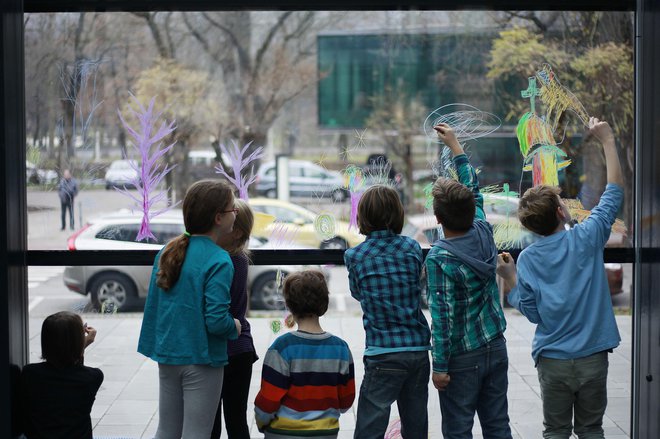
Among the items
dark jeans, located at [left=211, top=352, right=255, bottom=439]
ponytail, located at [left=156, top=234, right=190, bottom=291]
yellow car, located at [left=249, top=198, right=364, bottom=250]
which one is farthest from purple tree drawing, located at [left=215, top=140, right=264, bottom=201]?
ponytail, located at [left=156, top=234, right=190, bottom=291]

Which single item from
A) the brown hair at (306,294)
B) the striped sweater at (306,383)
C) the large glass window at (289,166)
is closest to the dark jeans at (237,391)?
the striped sweater at (306,383)

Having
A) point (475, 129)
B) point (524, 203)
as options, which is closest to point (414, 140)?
point (475, 129)

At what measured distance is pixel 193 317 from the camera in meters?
3.05

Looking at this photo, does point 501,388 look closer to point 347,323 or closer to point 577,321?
point 577,321

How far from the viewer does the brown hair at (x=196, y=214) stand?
121 inches

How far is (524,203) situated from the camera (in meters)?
3.35

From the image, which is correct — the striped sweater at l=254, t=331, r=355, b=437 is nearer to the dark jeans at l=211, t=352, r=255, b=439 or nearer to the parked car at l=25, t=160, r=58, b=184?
the dark jeans at l=211, t=352, r=255, b=439

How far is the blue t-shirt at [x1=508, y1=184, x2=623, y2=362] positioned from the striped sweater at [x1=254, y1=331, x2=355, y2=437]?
33.2 inches

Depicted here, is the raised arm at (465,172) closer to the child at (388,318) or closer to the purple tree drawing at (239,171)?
the child at (388,318)

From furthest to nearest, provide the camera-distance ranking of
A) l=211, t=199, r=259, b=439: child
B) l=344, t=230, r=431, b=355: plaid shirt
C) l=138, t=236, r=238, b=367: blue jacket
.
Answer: l=211, t=199, r=259, b=439: child → l=344, t=230, r=431, b=355: plaid shirt → l=138, t=236, r=238, b=367: blue jacket

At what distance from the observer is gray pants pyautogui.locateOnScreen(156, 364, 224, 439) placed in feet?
10.1

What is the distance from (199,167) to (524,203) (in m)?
3.04

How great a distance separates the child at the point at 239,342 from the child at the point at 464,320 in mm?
814

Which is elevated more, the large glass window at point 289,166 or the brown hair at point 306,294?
the large glass window at point 289,166
